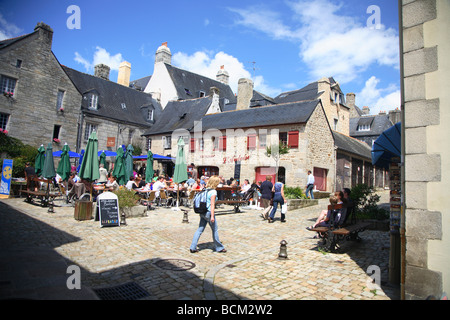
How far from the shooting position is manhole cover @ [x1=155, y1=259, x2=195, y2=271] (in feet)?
16.4

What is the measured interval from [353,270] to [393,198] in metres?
1.58

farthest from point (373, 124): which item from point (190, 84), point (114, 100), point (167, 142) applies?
point (114, 100)

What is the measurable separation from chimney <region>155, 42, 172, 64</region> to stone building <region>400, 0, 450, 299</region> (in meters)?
37.4

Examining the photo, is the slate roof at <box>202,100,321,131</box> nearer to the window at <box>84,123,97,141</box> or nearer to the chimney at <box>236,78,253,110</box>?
the chimney at <box>236,78,253,110</box>

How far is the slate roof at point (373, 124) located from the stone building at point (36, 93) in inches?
1356

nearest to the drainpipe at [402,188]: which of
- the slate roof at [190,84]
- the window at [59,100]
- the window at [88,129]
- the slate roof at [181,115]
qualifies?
the slate roof at [181,115]

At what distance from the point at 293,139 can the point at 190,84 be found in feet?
74.0

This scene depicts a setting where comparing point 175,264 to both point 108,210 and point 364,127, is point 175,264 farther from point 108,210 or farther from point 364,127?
point 364,127

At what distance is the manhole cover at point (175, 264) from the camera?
5.01 m

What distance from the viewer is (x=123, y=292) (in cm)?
399
